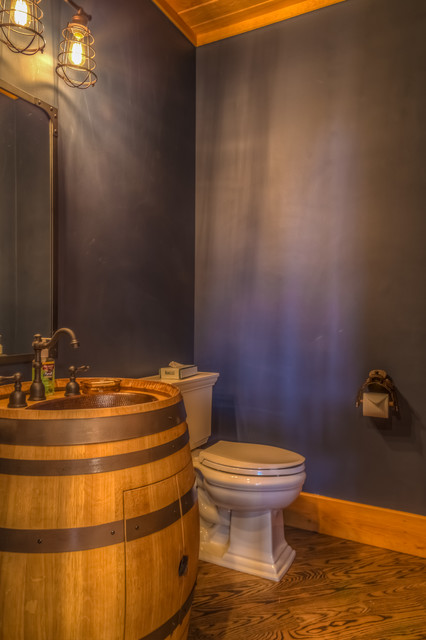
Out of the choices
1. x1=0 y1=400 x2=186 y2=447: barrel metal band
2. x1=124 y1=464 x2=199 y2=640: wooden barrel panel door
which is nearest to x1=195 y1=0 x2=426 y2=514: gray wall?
x1=124 y1=464 x2=199 y2=640: wooden barrel panel door

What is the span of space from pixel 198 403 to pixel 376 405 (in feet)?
2.93

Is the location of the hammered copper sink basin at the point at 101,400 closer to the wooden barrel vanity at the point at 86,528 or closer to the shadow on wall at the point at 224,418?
the wooden barrel vanity at the point at 86,528

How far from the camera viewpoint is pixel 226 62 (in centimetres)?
259

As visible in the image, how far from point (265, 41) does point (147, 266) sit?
1496 millimetres

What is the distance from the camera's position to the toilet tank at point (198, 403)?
2.17 meters

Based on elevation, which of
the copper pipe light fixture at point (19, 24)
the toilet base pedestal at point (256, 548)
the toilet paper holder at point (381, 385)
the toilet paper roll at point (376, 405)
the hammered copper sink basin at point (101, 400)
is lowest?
the toilet base pedestal at point (256, 548)

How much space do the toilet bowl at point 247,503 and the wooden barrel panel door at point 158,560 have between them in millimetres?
781

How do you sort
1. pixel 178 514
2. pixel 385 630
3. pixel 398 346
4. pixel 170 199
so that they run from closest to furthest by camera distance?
pixel 178 514 → pixel 385 630 → pixel 398 346 → pixel 170 199

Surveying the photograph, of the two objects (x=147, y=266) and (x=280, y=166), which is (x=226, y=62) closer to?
(x=280, y=166)

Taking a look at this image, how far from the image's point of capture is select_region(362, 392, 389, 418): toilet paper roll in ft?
6.56

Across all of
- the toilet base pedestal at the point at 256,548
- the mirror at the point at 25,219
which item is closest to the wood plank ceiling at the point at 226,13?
the mirror at the point at 25,219

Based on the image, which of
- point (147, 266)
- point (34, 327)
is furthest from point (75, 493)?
point (147, 266)

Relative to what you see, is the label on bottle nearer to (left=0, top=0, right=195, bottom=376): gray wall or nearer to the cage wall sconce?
(left=0, top=0, right=195, bottom=376): gray wall

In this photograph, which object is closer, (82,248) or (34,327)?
(34,327)
